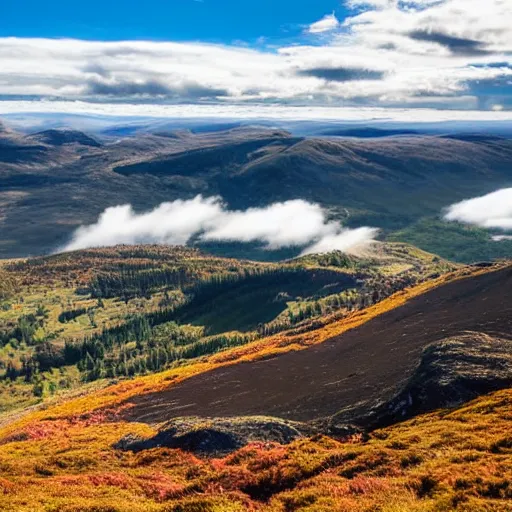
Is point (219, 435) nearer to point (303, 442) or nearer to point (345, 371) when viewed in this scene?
point (303, 442)

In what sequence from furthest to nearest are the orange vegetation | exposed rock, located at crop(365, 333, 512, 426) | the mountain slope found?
the mountain slope < exposed rock, located at crop(365, 333, 512, 426) < the orange vegetation

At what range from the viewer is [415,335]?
4213 inches

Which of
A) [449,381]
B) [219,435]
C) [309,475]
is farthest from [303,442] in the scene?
[449,381]

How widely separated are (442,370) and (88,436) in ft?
171

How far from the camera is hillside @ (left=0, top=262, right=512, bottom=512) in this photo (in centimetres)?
4178

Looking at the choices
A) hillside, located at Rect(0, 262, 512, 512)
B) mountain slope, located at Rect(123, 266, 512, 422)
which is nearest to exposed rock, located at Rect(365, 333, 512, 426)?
hillside, located at Rect(0, 262, 512, 512)

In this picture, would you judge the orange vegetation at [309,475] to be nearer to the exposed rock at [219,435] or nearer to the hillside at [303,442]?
the hillside at [303,442]

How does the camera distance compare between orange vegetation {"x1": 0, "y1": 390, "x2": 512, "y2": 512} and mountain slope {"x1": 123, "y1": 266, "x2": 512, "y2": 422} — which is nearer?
orange vegetation {"x1": 0, "y1": 390, "x2": 512, "y2": 512}

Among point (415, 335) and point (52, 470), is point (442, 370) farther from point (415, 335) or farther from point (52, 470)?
point (52, 470)

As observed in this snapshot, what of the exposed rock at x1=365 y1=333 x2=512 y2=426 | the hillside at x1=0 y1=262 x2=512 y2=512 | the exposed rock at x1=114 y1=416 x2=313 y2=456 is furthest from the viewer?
the exposed rock at x1=365 y1=333 x2=512 y2=426

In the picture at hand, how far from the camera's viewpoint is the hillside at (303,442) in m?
41.8

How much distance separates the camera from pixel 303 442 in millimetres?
58750

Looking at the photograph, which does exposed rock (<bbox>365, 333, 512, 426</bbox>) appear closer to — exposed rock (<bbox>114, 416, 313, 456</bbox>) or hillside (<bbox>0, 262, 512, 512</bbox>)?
hillside (<bbox>0, 262, 512, 512</bbox>)

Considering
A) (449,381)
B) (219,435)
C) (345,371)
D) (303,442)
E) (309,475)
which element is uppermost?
(449,381)
